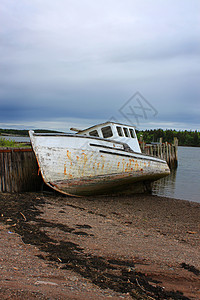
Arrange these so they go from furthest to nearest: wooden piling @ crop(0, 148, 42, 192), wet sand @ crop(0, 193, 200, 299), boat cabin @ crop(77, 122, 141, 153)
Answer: boat cabin @ crop(77, 122, 141, 153) → wooden piling @ crop(0, 148, 42, 192) → wet sand @ crop(0, 193, 200, 299)

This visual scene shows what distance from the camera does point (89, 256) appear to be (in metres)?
Answer: 4.57

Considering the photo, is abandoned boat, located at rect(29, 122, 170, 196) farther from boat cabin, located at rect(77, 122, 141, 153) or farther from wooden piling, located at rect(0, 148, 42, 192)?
wooden piling, located at rect(0, 148, 42, 192)

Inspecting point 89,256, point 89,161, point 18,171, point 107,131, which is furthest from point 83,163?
point 89,256

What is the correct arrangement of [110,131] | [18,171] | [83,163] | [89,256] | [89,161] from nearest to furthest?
[89,256], [18,171], [83,163], [89,161], [110,131]

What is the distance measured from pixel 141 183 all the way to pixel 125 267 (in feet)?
34.6

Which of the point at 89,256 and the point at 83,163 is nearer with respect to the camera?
the point at 89,256

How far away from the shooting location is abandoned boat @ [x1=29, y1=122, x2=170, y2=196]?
10.3m

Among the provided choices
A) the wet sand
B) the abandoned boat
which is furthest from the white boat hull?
the wet sand

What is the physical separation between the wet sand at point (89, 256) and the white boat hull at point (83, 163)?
1.86 metres

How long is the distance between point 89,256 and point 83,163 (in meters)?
6.35

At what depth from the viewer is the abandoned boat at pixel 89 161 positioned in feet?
→ 33.7

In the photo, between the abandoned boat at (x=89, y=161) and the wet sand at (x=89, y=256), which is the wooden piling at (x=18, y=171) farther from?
the wet sand at (x=89, y=256)

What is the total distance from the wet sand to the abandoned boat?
190 cm

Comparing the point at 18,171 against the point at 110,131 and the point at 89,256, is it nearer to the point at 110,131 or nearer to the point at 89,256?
the point at 110,131
